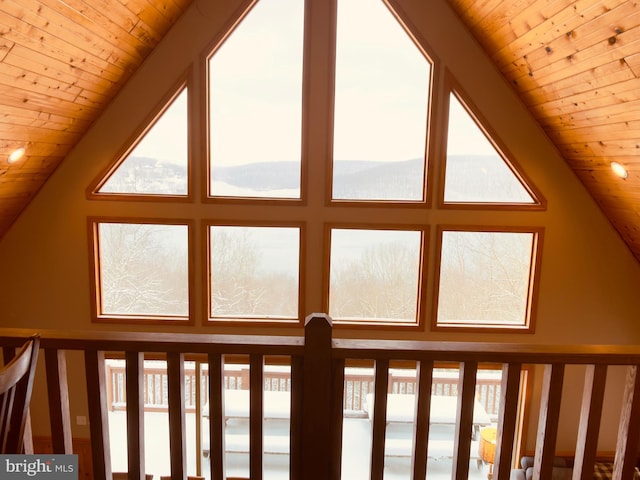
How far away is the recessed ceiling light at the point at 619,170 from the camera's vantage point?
149 inches

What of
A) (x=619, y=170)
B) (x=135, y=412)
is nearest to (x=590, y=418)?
(x=135, y=412)

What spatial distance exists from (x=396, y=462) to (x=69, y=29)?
5624 millimetres

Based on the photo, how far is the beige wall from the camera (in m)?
4.51

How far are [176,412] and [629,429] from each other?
4.47ft

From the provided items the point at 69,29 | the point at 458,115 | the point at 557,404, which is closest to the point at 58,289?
the point at 69,29

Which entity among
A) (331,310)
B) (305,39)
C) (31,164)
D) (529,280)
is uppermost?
(305,39)

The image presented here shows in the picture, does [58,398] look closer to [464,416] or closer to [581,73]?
[464,416]

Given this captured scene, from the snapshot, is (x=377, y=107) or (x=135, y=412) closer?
(x=135, y=412)

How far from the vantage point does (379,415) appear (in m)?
1.29

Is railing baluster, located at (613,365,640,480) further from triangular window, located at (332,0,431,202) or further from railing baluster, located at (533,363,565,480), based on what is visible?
triangular window, located at (332,0,431,202)

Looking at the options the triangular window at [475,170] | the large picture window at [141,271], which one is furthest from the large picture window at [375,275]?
the large picture window at [141,271]

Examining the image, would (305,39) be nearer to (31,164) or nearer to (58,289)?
(31,164)

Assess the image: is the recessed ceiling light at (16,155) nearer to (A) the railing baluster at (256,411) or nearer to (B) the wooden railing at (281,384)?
(B) the wooden railing at (281,384)

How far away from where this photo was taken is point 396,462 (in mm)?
5402
